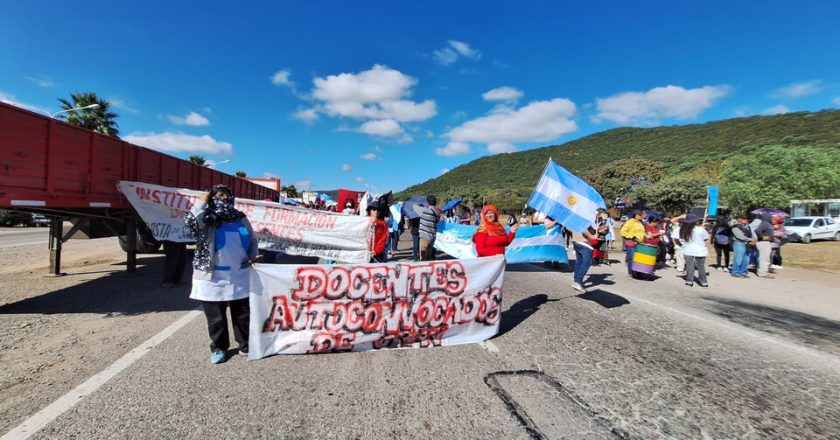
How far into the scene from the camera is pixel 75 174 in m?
6.22

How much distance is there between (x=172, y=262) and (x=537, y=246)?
7.79 m

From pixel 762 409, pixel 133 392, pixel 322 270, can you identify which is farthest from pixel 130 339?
pixel 762 409

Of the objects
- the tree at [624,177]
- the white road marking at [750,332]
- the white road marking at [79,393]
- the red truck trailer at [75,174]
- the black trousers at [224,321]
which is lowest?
the white road marking at [79,393]

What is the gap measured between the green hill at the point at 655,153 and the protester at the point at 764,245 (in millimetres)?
26956

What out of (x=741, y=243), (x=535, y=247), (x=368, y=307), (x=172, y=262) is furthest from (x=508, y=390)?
(x=741, y=243)

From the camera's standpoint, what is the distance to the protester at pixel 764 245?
10297 millimetres

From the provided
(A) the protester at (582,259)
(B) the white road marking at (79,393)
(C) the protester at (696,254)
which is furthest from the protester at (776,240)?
(B) the white road marking at (79,393)

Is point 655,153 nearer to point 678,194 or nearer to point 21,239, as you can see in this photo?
point 678,194

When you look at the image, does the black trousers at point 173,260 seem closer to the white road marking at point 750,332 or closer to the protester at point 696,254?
the white road marking at point 750,332

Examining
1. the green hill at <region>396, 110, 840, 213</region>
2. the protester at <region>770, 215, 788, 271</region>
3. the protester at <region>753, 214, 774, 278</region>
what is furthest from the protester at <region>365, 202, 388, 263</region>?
the green hill at <region>396, 110, 840, 213</region>

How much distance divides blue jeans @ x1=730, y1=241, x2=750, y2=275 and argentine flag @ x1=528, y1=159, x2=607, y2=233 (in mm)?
5623

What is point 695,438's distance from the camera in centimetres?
270

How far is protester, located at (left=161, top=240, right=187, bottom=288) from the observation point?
750cm

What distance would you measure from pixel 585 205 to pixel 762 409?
458cm
